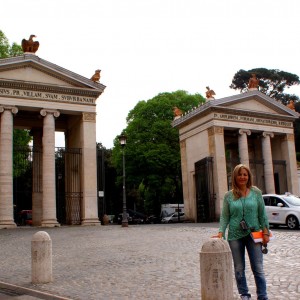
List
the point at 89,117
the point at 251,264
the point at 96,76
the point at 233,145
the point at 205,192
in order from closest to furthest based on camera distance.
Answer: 1. the point at 251,264
2. the point at 89,117
3. the point at 96,76
4. the point at 205,192
5. the point at 233,145

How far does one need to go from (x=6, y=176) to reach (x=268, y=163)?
2019 cm

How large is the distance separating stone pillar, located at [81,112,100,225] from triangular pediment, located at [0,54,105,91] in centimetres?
215

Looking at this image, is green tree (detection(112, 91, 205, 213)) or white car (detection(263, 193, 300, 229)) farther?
green tree (detection(112, 91, 205, 213))

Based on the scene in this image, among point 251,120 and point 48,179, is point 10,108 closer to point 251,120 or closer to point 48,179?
point 48,179

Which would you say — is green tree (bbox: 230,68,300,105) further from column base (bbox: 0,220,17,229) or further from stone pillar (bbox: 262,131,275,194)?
column base (bbox: 0,220,17,229)

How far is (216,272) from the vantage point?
19.1ft

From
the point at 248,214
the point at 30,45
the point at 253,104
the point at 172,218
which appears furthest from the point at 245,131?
the point at 248,214

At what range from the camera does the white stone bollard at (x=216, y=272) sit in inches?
229

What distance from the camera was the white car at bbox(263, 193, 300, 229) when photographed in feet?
70.9

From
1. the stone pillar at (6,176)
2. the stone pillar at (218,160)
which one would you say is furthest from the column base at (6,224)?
the stone pillar at (218,160)

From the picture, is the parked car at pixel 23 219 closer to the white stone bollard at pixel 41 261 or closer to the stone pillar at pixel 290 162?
the stone pillar at pixel 290 162

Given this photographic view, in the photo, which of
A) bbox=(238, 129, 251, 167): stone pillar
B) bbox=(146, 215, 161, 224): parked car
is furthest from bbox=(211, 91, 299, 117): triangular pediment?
bbox=(146, 215, 161, 224): parked car

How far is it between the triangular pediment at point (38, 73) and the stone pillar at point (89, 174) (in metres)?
2.15

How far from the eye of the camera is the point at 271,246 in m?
13.7
